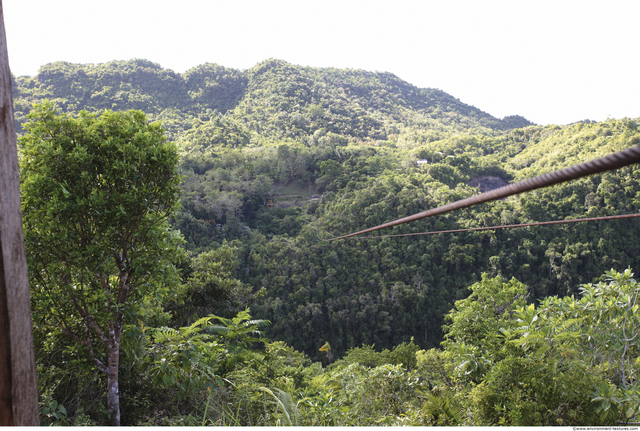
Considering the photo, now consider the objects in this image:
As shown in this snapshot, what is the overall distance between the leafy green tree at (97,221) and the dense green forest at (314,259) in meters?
0.02

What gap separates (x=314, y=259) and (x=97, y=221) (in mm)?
23545

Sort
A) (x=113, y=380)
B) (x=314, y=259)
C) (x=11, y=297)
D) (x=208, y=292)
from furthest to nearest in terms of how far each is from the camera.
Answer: (x=314, y=259)
(x=208, y=292)
(x=113, y=380)
(x=11, y=297)

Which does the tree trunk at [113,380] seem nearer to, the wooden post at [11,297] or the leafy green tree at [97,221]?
the leafy green tree at [97,221]

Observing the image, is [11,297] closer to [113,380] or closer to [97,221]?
[97,221]

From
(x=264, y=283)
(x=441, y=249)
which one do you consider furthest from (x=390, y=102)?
(x=264, y=283)

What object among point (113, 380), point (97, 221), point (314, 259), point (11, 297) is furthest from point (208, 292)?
point (314, 259)

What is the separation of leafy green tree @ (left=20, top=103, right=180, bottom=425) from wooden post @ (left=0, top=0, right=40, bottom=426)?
7.40ft

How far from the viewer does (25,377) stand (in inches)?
36.9

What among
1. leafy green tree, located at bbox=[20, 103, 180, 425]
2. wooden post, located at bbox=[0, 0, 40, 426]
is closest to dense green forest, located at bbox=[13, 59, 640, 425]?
leafy green tree, located at bbox=[20, 103, 180, 425]

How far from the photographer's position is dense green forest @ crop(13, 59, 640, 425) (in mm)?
2918

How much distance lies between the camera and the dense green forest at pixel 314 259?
2918 mm

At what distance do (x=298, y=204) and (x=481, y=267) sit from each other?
59.5ft

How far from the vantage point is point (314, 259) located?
26422 millimetres

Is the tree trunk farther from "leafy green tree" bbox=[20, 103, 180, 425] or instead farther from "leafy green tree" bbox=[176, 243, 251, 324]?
"leafy green tree" bbox=[176, 243, 251, 324]
